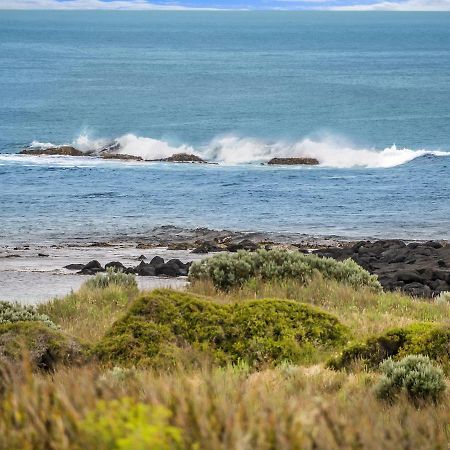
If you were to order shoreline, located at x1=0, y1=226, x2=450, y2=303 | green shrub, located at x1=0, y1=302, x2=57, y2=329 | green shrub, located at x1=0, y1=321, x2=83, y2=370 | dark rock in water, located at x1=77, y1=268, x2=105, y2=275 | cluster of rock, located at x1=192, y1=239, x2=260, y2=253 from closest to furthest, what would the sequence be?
green shrub, located at x1=0, y1=321, x2=83, y2=370
green shrub, located at x1=0, y1=302, x2=57, y2=329
shoreline, located at x1=0, y1=226, x2=450, y2=303
dark rock in water, located at x1=77, y1=268, x2=105, y2=275
cluster of rock, located at x1=192, y1=239, x2=260, y2=253

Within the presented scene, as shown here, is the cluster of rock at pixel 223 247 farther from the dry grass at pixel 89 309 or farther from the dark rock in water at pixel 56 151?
the dark rock in water at pixel 56 151

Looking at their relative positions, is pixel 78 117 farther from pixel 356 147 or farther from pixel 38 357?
pixel 38 357

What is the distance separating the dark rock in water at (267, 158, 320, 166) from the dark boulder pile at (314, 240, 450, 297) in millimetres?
29033

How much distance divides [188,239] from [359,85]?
79.5 meters

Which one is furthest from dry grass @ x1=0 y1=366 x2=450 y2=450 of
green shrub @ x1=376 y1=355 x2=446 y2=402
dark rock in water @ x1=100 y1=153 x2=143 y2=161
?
dark rock in water @ x1=100 y1=153 x2=143 y2=161

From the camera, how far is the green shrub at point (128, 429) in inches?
122

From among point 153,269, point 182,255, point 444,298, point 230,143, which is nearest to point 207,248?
point 182,255

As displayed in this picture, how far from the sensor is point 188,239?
32062mm

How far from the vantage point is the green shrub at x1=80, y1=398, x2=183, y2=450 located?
3092 mm

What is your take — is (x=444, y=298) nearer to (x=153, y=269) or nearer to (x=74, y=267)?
(x=153, y=269)

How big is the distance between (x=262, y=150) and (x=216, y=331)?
53.4 meters

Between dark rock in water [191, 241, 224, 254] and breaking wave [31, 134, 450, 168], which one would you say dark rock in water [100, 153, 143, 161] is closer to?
breaking wave [31, 134, 450, 168]

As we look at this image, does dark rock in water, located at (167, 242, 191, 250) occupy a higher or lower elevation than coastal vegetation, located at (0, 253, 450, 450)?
lower

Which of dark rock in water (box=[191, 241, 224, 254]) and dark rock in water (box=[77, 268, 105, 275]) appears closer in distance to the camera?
dark rock in water (box=[77, 268, 105, 275])
